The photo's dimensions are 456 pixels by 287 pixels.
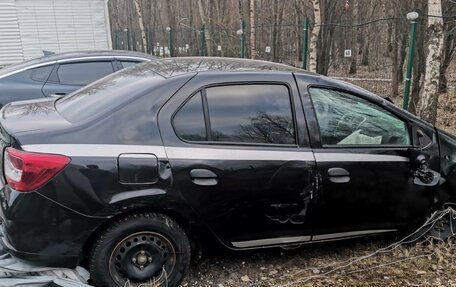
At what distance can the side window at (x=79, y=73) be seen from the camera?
6.54m

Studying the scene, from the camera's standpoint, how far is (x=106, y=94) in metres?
3.26

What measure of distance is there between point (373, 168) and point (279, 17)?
63.9 ft

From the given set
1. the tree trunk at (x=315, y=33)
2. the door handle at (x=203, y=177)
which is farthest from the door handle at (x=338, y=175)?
the tree trunk at (x=315, y=33)

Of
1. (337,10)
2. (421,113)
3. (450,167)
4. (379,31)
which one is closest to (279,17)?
(337,10)

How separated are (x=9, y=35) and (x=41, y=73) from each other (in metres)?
12.4

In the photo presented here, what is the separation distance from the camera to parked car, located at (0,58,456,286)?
9.11 ft

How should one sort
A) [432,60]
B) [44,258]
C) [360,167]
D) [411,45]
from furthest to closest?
[411,45]
[432,60]
[360,167]
[44,258]

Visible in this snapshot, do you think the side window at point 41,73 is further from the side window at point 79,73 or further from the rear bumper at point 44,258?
the rear bumper at point 44,258

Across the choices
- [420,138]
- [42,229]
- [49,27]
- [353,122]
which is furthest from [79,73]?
[49,27]

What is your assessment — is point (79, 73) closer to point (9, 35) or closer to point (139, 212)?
point (139, 212)

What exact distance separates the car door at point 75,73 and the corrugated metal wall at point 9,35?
40.8 feet

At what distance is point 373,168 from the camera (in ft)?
11.1

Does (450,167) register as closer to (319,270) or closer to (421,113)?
(319,270)

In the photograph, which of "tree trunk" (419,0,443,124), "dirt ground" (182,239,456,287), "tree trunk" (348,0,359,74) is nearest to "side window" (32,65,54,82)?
"dirt ground" (182,239,456,287)
